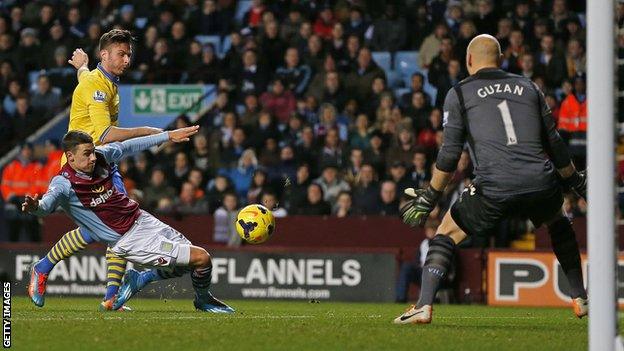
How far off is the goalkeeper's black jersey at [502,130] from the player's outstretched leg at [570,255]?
0.77 m

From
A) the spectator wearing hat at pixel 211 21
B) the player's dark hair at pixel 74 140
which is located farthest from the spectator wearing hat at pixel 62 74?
the player's dark hair at pixel 74 140

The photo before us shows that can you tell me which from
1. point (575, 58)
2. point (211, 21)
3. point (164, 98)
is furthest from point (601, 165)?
point (211, 21)

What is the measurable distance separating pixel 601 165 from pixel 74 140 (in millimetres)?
5217

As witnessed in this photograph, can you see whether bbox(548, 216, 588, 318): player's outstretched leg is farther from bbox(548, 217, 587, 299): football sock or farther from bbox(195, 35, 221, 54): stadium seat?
bbox(195, 35, 221, 54): stadium seat

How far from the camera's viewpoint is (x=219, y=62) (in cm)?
2325

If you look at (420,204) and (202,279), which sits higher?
(420,204)

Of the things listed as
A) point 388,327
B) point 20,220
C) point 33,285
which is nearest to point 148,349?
point 388,327

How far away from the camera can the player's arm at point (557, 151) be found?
9711 millimetres

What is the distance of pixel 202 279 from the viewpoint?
11500 mm

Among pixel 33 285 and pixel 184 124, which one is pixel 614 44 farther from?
pixel 184 124

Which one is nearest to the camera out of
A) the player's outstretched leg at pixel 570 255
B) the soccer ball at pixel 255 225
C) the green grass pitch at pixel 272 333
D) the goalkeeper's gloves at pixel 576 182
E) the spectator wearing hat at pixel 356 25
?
the green grass pitch at pixel 272 333

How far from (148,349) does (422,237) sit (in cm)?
1149

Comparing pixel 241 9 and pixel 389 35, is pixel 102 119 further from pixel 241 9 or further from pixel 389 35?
pixel 241 9

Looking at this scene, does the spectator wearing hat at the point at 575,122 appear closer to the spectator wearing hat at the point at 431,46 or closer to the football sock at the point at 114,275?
the spectator wearing hat at the point at 431,46
